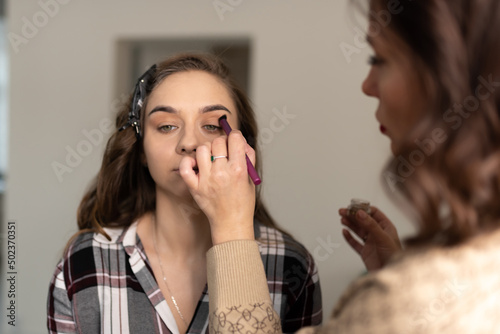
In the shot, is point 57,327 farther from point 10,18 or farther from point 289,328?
point 10,18

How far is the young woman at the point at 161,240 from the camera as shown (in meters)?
0.97

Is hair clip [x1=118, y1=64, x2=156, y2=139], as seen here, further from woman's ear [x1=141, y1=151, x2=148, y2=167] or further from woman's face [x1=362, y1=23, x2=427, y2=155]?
woman's face [x1=362, y1=23, x2=427, y2=155]

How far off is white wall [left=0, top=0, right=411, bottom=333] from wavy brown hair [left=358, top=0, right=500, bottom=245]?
138 centimetres

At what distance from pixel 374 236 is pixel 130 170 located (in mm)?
631

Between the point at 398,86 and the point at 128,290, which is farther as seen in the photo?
the point at 128,290

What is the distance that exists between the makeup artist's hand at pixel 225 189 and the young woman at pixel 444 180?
24 centimetres

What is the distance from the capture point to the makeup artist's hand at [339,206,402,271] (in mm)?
977

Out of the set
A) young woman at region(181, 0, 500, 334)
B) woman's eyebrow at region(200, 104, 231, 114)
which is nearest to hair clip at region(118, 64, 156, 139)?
woman's eyebrow at region(200, 104, 231, 114)

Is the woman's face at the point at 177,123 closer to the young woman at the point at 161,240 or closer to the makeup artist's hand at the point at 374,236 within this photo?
the young woman at the point at 161,240

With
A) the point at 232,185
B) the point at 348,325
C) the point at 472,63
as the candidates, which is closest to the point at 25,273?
the point at 232,185

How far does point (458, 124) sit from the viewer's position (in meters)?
0.51

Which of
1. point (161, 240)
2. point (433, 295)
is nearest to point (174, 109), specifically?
point (161, 240)

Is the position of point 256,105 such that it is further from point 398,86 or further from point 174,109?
point 398,86

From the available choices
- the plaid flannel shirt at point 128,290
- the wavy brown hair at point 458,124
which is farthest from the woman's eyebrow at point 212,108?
the wavy brown hair at point 458,124
